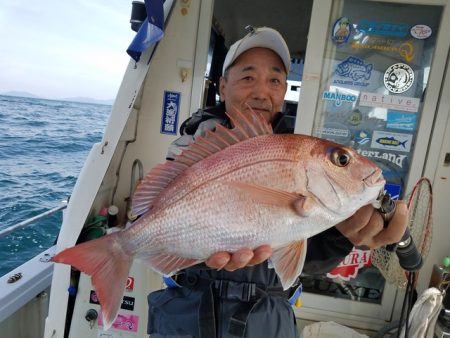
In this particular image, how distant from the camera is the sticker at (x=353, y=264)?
2.95m

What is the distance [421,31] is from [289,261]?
266cm

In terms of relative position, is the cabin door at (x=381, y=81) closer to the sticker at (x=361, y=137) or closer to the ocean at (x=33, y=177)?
the sticker at (x=361, y=137)

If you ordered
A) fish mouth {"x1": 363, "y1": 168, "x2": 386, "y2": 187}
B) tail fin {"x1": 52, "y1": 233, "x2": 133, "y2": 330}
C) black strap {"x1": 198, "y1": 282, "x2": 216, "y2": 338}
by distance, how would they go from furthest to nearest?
black strap {"x1": 198, "y1": 282, "x2": 216, "y2": 338} < tail fin {"x1": 52, "y1": 233, "x2": 133, "y2": 330} < fish mouth {"x1": 363, "y1": 168, "x2": 386, "y2": 187}

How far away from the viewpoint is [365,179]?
921 millimetres

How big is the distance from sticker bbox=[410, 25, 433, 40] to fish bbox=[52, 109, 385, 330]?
236cm

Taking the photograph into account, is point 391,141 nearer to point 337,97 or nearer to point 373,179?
point 337,97

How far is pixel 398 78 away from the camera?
2736mm

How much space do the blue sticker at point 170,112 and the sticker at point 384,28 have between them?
1.76 meters

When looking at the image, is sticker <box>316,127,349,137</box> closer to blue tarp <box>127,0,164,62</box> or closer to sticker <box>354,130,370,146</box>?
sticker <box>354,130,370,146</box>

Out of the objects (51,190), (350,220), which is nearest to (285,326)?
(350,220)

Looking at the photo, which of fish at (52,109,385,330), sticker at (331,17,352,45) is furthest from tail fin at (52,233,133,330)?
sticker at (331,17,352,45)

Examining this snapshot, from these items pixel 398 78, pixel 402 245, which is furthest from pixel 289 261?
pixel 398 78

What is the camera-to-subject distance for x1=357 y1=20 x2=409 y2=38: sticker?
2.69 metres

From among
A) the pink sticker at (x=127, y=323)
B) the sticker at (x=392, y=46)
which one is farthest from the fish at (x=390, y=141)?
the pink sticker at (x=127, y=323)
